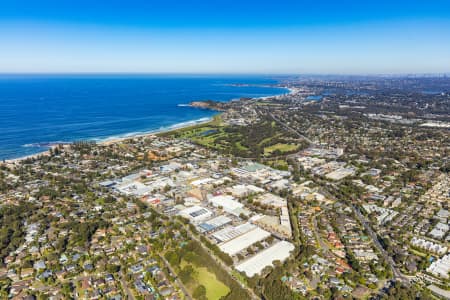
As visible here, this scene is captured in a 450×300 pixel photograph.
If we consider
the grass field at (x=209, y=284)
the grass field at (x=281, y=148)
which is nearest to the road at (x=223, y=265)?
the grass field at (x=209, y=284)

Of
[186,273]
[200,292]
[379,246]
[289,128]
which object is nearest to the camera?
[200,292]

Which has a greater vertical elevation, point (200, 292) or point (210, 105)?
point (210, 105)

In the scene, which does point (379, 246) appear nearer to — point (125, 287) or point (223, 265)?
point (223, 265)

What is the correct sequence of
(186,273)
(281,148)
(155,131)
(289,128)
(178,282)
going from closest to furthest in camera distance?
(178,282) < (186,273) < (281,148) < (155,131) < (289,128)

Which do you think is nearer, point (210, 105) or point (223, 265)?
point (223, 265)

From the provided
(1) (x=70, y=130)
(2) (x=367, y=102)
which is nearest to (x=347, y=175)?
(1) (x=70, y=130)

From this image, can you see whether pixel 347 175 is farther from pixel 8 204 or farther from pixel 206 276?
pixel 8 204

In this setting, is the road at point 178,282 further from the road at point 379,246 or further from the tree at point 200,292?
the road at point 379,246

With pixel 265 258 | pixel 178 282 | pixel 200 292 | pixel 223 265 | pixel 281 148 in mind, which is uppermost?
pixel 200 292

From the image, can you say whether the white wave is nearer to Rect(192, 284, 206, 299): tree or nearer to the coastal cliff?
the coastal cliff

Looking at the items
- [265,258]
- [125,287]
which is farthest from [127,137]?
[265,258]

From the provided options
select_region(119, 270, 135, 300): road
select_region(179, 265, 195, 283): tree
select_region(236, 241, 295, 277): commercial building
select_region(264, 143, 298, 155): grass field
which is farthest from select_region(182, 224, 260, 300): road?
select_region(264, 143, 298, 155): grass field

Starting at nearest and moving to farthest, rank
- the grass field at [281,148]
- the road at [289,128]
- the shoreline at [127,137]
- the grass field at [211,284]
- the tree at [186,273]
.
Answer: the grass field at [211,284] < the tree at [186,273] < the shoreline at [127,137] < the grass field at [281,148] < the road at [289,128]
